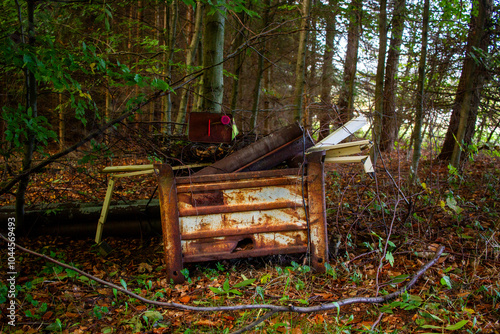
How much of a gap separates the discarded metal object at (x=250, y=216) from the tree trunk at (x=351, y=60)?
7.56 feet

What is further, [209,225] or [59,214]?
[59,214]

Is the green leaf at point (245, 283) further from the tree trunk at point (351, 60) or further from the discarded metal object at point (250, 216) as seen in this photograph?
the tree trunk at point (351, 60)

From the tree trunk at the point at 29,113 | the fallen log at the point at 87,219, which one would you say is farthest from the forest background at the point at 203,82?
the fallen log at the point at 87,219

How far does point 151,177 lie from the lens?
7.19 meters

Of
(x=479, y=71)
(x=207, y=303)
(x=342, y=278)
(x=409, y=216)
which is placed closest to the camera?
(x=207, y=303)

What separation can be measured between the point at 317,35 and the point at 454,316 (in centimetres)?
1287

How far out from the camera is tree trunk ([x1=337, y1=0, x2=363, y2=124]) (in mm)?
7505

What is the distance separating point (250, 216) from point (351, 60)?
10728 mm

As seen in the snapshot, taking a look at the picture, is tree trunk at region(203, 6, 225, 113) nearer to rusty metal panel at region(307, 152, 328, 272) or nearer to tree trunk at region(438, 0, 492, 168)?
rusty metal panel at region(307, 152, 328, 272)

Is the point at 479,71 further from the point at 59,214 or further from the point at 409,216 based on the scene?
the point at 59,214

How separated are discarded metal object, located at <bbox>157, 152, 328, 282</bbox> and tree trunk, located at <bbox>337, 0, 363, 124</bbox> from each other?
2.30m

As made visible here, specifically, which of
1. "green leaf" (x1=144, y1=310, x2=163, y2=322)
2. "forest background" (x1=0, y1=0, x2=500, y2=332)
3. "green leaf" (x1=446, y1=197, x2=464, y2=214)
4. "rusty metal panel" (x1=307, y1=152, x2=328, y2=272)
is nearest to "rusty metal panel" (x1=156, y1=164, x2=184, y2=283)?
"green leaf" (x1=144, y1=310, x2=163, y2=322)

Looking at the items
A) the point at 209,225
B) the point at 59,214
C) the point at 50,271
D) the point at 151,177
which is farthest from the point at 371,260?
the point at 151,177

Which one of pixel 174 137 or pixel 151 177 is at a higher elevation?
pixel 174 137
